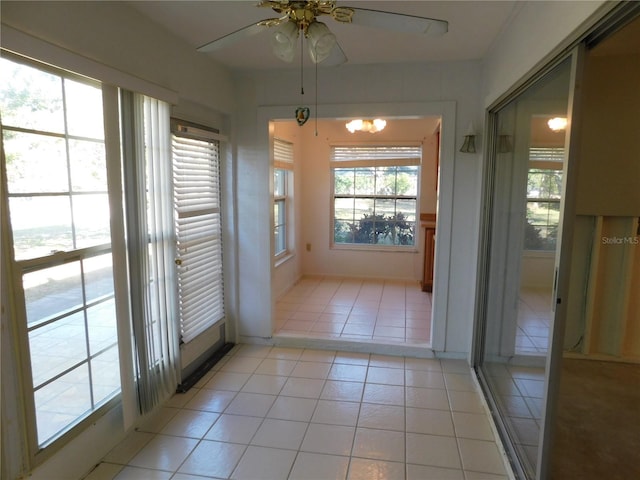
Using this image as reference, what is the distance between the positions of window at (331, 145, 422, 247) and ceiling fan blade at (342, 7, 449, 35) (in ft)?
13.6

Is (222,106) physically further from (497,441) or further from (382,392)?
(497,441)

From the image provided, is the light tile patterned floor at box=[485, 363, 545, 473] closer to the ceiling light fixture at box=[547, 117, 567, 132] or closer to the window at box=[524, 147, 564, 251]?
the window at box=[524, 147, 564, 251]

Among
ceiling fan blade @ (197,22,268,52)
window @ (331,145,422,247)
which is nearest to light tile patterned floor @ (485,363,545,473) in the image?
ceiling fan blade @ (197,22,268,52)

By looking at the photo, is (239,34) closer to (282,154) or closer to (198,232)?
(198,232)

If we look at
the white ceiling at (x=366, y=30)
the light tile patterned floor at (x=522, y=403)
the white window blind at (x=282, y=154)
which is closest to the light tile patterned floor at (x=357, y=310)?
the light tile patterned floor at (x=522, y=403)

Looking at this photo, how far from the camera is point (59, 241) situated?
1837mm

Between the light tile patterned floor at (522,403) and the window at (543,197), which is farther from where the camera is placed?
the light tile patterned floor at (522,403)

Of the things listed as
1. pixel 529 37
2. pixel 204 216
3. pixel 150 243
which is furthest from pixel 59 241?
pixel 529 37

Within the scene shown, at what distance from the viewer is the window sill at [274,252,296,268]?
4.96m

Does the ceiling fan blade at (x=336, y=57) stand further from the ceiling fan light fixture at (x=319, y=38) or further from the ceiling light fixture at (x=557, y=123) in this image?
the ceiling light fixture at (x=557, y=123)

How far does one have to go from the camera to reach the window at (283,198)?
5.00 meters

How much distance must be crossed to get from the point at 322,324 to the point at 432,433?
1.75 m

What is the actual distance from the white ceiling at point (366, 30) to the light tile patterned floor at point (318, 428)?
2.34 m

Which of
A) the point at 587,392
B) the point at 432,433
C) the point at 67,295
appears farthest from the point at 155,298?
the point at 587,392
